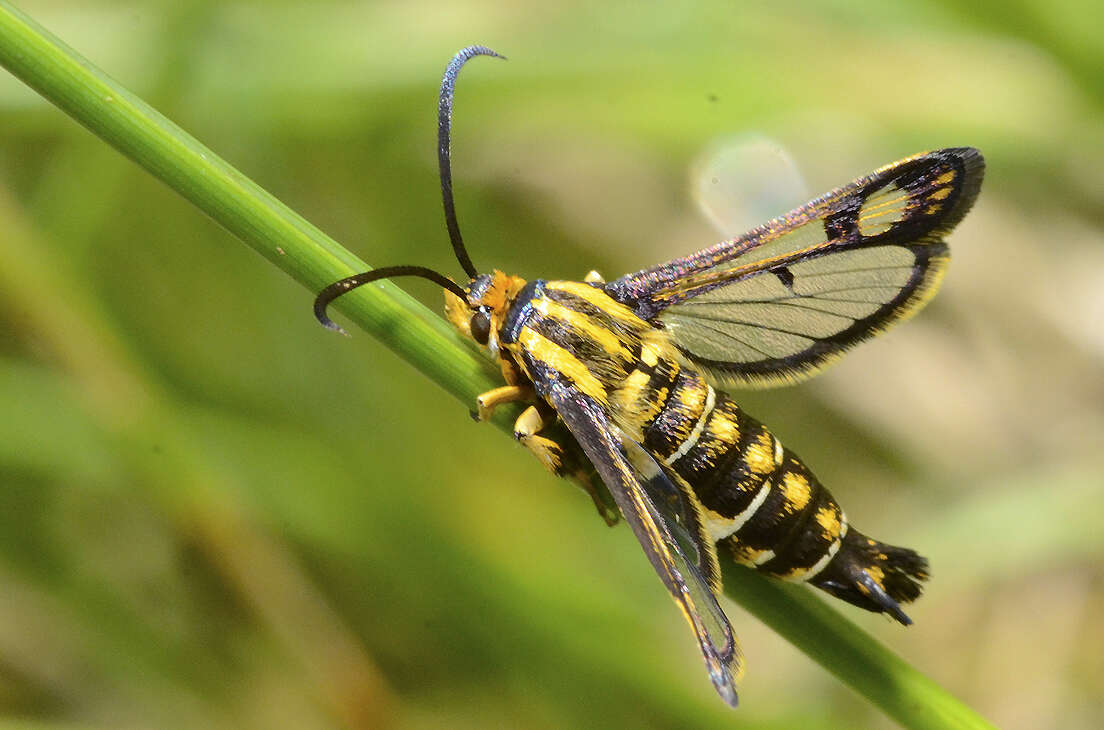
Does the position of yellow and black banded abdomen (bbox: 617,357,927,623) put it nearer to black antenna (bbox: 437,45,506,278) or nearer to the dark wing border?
the dark wing border

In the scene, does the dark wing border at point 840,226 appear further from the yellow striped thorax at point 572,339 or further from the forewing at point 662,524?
the forewing at point 662,524

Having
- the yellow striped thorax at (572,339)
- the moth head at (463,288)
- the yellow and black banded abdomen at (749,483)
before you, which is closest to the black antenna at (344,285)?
the moth head at (463,288)

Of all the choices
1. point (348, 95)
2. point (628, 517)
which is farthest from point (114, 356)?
point (628, 517)

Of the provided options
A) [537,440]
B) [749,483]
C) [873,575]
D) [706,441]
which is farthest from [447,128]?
[873,575]

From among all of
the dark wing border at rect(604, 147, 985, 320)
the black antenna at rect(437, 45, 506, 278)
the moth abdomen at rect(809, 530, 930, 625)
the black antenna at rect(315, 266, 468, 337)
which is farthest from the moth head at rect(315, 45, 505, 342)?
the moth abdomen at rect(809, 530, 930, 625)

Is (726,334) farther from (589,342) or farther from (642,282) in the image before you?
(589,342)
